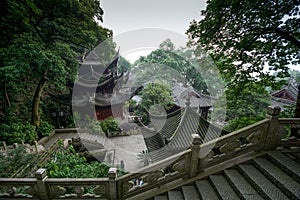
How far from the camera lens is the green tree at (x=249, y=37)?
3.35 metres

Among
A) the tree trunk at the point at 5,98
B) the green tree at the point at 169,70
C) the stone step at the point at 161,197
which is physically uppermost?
the green tree at the point at 169,70

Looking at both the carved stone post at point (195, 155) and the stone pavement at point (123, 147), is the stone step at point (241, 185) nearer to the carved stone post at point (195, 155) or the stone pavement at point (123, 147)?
the carved stone post at point (195, 155)

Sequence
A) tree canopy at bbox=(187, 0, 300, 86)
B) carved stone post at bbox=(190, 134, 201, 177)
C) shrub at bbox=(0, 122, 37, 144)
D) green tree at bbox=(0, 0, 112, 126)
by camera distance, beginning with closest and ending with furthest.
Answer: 1. carved stone post at bbox=(190, 134, 201, 177)
2. tree canopy at bbox=(187, 0, 300, 86)
3. green tree at bbox=(0, 0, 112, 126)
4. shrub at bbox=(0, 122, 37, 144)

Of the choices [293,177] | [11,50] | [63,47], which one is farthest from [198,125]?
[11,50]

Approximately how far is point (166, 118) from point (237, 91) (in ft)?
11.3

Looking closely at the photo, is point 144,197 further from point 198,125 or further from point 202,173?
point 198,125

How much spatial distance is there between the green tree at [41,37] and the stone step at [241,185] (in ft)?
25.8

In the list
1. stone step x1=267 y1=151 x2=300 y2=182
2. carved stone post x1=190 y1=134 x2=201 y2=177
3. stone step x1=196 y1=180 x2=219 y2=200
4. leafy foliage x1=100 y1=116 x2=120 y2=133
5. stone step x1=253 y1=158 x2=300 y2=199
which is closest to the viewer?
stone step x1=253 y1=158 x2=300 y2=199

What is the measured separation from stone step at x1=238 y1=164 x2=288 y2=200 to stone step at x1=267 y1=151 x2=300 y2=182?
35cm

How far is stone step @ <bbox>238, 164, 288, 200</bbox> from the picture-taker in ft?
6.93

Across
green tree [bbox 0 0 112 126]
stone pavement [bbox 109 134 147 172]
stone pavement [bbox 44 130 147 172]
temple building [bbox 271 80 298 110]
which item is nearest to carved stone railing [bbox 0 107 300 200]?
stone pavement [bbox 109 134 147 172]

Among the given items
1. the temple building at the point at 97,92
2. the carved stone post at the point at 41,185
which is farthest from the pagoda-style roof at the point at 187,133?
the temple building at the point at 97,92

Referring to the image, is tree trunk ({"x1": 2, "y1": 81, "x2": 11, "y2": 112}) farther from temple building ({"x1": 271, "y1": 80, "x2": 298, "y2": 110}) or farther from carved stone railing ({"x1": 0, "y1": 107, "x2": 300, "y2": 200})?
temple building ({"x1": 271, "y1": 80, "x2": 298, "y2": 110})

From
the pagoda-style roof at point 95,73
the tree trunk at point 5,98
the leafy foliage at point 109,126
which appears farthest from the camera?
the pagoda-style roof at point 95,73
